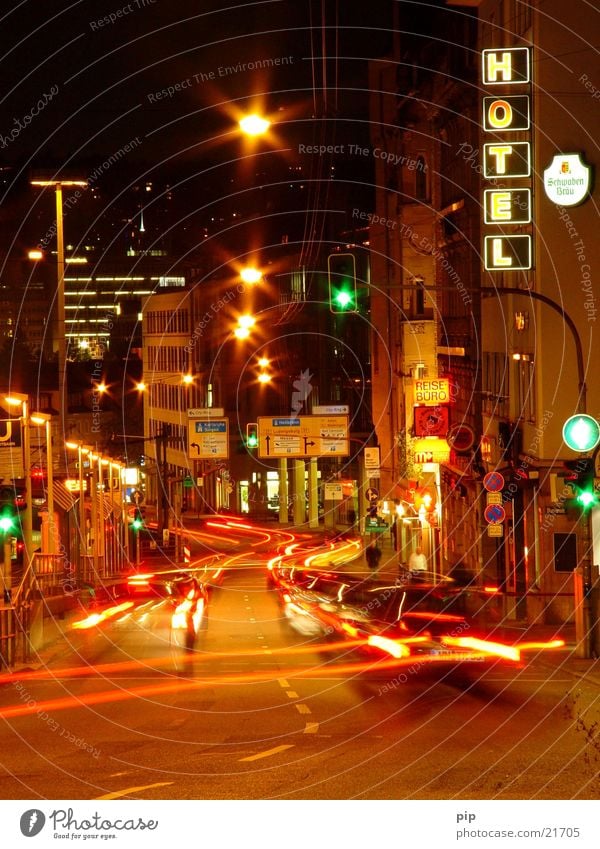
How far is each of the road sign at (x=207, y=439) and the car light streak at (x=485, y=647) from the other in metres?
27.4

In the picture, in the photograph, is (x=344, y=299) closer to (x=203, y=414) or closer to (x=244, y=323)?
(x=244, y=323)

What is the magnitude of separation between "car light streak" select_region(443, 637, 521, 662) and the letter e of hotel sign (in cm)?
1050

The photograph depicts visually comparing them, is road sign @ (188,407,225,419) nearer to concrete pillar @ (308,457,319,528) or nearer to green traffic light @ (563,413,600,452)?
concrete pillar @ (308,457,319,528)

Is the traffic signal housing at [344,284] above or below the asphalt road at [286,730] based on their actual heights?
above

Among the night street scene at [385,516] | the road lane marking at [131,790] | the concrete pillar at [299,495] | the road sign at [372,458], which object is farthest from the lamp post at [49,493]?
the concrete pillar at [299,495]

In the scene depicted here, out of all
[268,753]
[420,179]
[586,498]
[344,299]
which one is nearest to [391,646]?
[586,498]

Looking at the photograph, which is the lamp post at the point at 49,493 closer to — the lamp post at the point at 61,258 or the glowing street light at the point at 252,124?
the lamp post at the point at 61,258

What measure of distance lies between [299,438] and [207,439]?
3886 millimetres

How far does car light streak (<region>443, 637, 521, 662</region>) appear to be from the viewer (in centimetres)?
2463

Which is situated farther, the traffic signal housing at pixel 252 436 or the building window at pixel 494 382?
the traffic signal housing at pixel 252 436

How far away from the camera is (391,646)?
25.3m

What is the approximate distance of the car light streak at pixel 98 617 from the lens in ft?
114

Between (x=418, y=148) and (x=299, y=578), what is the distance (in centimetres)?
1829
